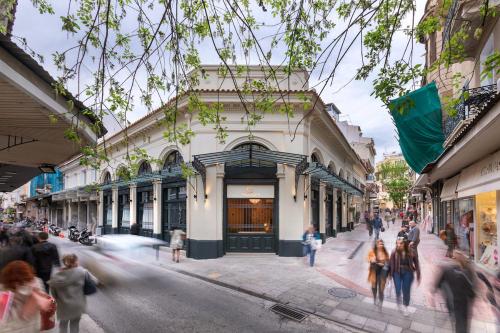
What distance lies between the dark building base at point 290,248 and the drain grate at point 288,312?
5.31m

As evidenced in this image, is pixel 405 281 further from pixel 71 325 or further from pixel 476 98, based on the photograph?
pixel 476 98

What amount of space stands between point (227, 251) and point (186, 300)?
5.44m

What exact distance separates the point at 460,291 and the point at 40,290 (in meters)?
5.92

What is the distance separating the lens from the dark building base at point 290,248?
12.3m

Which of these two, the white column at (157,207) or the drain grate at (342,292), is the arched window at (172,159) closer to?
the white column at (157,207)

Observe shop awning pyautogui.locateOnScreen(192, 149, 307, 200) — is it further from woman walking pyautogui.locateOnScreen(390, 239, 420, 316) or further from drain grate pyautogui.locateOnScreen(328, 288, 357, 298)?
woman walking pyautogui.locateOnScreen(390, 239, 420, 316)

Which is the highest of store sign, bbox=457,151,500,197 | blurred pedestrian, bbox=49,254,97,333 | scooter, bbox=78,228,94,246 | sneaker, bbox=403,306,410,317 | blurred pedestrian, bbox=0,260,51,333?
store sign, bbox=457,151,500,197

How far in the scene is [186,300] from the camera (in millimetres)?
7316

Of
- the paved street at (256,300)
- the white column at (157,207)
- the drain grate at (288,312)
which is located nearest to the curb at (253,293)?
the paved street at (256,300)

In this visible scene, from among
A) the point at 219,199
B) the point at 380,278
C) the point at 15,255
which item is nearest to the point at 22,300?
the point at 15,255

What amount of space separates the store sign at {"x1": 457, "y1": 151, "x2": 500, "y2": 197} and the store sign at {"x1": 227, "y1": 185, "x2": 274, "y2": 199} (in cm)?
712

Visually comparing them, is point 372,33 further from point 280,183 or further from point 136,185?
point 136,185

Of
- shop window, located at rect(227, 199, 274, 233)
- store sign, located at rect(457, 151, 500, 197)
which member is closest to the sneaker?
store sign, located at rect(457, 151, 500, 197)

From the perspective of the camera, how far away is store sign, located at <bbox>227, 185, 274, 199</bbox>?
42.0ft
